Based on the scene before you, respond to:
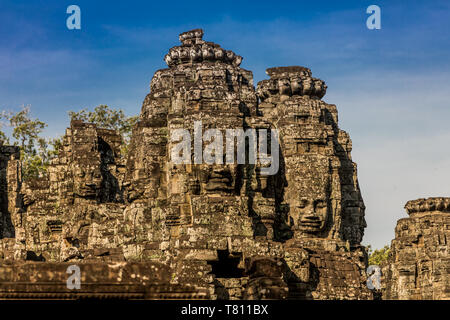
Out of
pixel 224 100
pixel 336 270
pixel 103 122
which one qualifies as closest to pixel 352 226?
pixel 336 270

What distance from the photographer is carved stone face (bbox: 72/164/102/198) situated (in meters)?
37.6

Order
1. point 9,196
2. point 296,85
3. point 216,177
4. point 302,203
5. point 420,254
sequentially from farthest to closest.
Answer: point 420,254 → point 9,196 → point 296,85 → point 302,203 → point 216,177

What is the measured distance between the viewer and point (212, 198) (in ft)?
96.6

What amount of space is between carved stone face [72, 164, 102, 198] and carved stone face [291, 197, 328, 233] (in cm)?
626

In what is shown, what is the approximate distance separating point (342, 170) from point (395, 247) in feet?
28.5

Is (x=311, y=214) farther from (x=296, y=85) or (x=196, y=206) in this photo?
(x=196, y=206)

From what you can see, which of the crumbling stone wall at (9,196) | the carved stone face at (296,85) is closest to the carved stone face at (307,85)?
the carved stone face at (296,85)

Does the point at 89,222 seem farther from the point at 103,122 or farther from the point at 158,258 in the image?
the point at 103,122

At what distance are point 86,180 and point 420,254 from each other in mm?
17344

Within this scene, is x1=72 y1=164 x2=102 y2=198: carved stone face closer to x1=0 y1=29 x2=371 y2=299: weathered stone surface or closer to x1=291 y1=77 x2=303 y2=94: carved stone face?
x1=0 y1=29 x2=371 y2=299: weathered stone surface

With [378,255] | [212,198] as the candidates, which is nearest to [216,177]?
[212,198]

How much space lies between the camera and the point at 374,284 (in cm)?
4944

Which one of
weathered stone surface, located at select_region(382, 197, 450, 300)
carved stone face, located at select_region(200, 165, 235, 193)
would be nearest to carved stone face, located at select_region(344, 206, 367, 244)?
weathered stone surface, located at select_region(382, 197, 450, 300)
